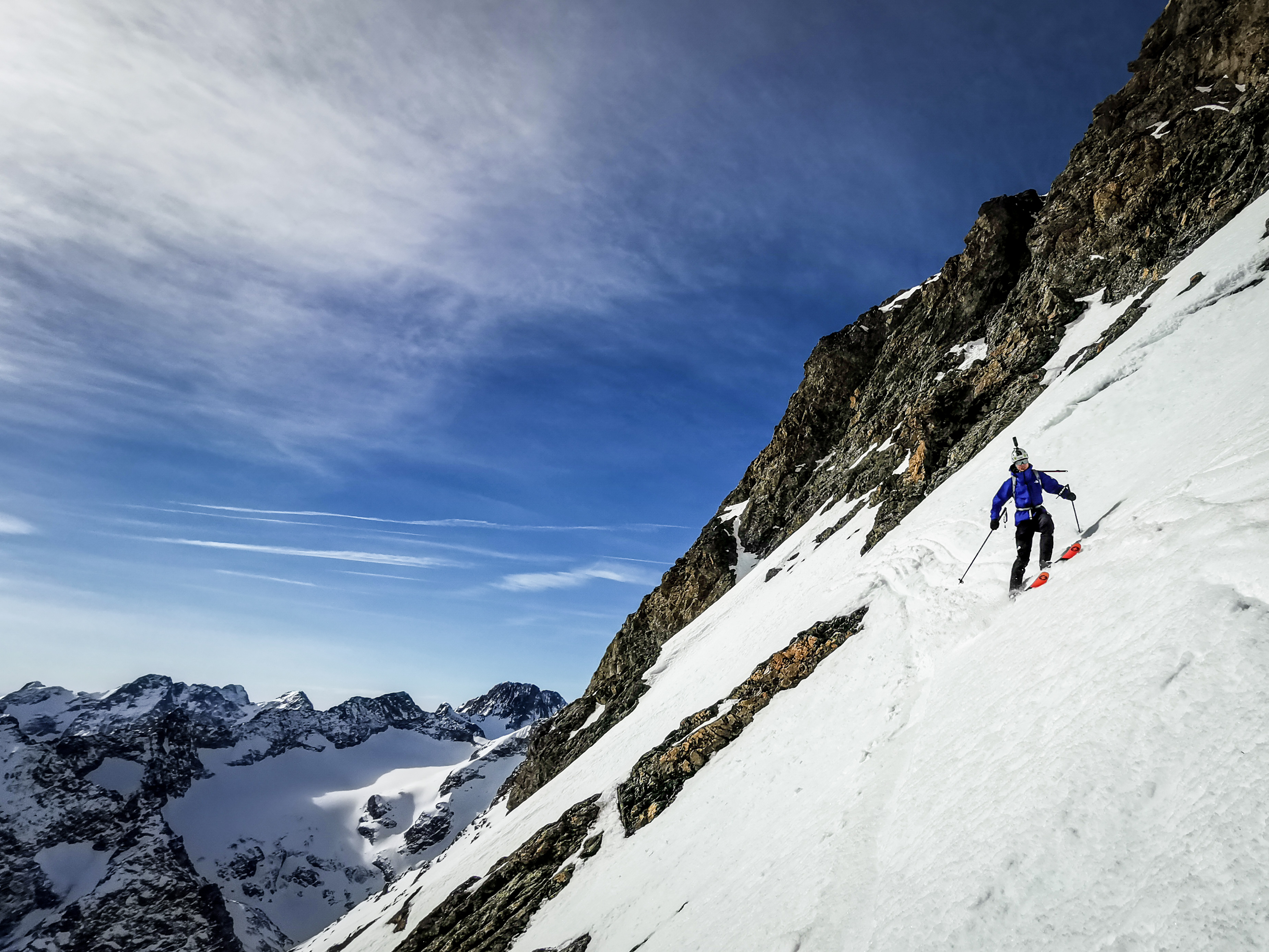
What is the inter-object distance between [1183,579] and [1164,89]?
5950 cm

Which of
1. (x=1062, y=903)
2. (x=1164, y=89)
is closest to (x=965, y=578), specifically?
(x=1062, y=903)

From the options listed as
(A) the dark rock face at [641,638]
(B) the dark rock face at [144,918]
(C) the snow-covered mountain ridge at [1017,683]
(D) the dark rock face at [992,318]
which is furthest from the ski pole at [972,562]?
(B) the dark rock face at [144,918]

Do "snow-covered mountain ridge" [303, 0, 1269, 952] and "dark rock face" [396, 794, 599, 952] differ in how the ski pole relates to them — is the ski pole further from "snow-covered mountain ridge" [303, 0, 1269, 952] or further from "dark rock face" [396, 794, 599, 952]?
"dark rock face" [396, 794, 599, 952]

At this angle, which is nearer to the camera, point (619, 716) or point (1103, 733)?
point (1103, 733)

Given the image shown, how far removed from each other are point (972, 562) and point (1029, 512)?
3.21 m

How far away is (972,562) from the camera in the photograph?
14.6 meters

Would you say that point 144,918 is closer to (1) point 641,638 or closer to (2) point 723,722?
(1) point 641,638

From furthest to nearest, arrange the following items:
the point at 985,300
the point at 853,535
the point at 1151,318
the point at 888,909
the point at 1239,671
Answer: the point at 985,300 < the point at 853,535 < the point at 1151,318 < the point at 888,909 < the point at 1239,671

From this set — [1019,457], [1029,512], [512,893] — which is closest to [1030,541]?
[1029,512]

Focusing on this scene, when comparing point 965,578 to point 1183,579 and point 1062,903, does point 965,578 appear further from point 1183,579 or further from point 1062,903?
point 1062,903

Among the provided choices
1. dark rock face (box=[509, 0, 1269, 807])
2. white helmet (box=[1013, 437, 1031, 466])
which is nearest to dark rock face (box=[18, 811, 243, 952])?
dark rock face (box=[509, 0, 1269, 807])

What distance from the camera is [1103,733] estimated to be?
5.93 metres

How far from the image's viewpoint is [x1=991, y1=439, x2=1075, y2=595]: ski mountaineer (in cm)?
1130

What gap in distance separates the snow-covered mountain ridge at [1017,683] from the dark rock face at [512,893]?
19 centimetres
